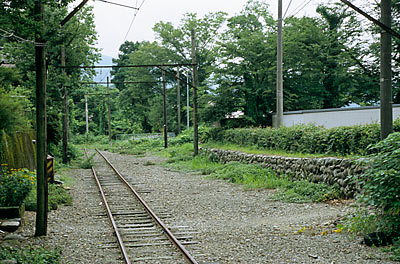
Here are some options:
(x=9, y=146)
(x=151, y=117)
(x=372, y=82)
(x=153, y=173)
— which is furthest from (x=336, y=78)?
(x=151, y=117)

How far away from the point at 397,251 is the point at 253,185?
29.8ft

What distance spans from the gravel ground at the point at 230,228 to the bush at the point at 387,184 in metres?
0.69

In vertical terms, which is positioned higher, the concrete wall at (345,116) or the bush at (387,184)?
the concrete wall at (345,116)

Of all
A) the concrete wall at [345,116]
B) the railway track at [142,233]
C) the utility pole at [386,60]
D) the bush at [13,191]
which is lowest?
the railway track at [142,233]

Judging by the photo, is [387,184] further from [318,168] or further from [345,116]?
[345,116]

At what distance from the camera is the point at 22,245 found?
27.7ft

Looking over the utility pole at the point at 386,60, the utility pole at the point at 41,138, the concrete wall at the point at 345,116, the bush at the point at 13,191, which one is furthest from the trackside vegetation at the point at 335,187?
the bush at the point at 13,191

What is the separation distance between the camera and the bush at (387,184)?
24.9 ft

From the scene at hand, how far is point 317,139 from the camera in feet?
51.8

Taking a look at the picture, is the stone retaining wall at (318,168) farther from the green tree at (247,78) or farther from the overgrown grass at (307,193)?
the green tree at (247,78)

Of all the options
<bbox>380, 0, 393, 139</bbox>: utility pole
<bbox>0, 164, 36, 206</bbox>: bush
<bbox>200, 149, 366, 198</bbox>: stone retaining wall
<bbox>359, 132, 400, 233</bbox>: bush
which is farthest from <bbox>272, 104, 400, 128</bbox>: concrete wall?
<bbox>0, 164, 36, 206</bbox>: bush

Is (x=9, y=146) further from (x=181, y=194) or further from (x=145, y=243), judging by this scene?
(x=145, y=243)

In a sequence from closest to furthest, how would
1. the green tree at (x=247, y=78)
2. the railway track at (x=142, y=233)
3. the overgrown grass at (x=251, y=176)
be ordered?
1. the railway track at (x=142, y=233)
2. the overgrown grass at (x=251, y=176)
3. the green tree at (x=247, y=78)

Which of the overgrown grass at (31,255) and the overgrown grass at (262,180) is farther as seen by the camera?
the overgrown grass at (262,180)
